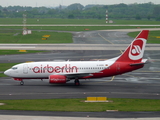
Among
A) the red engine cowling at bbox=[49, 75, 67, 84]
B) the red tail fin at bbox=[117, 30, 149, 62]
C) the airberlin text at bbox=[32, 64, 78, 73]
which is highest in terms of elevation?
the red tail fin at bbox=[117, 30, 149, 62]

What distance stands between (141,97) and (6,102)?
54.4ft

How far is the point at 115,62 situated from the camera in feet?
147

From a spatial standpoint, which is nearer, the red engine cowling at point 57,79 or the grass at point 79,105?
the grass at point 79,105

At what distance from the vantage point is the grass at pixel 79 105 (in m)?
32.1

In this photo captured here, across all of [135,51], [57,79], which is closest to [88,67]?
[57,79]

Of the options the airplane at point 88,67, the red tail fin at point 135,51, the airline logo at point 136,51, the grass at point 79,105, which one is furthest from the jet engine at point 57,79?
the airline logo at point 136,51

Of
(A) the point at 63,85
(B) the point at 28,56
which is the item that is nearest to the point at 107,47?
(B) the point at 28,56

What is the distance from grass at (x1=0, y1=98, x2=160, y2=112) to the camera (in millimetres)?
32125

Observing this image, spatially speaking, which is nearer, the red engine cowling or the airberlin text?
the red engine cowling

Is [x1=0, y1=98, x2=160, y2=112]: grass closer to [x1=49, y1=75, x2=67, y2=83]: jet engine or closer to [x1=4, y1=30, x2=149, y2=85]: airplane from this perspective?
[x1=49, y1=75, x2=67, y2=83]: jet engine

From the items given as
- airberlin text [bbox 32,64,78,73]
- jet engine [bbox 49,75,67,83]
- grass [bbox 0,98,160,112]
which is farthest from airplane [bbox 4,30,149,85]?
grass [bbox 0,98,160,112]

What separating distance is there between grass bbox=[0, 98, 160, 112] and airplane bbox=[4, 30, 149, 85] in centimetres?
879

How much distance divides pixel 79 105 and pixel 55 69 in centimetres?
1230

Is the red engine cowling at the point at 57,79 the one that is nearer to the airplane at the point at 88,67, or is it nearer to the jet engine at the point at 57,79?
the jet engine at the point at 57,79
